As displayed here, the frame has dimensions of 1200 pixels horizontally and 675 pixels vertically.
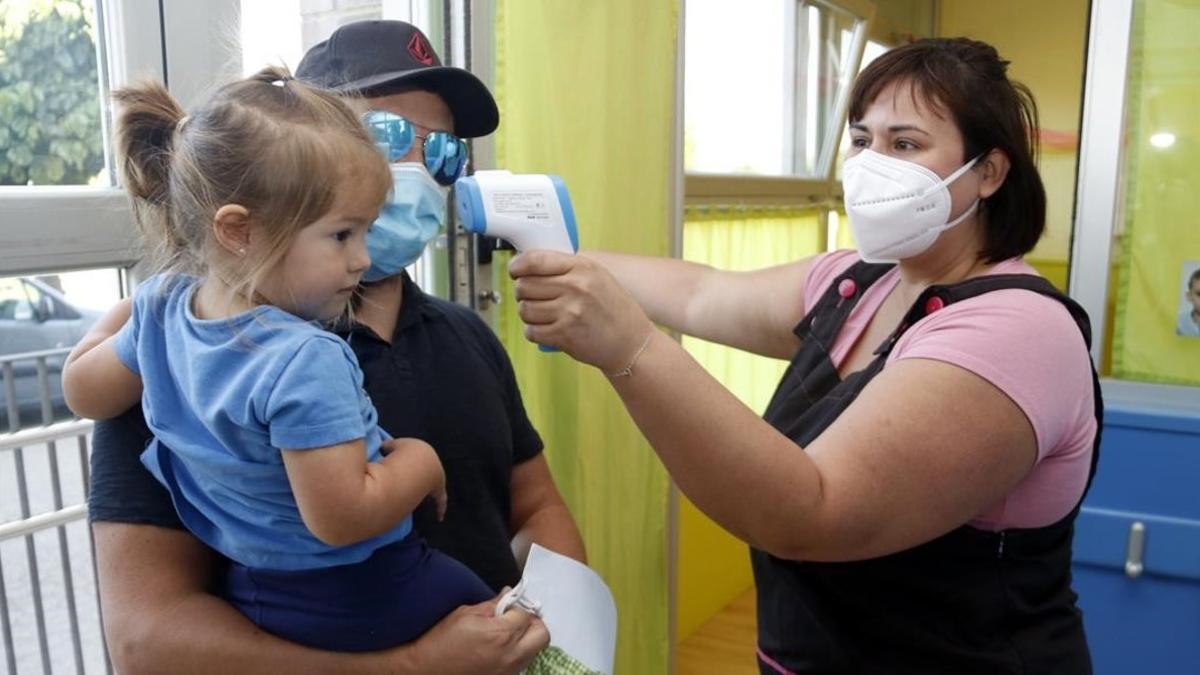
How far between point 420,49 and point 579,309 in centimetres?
47

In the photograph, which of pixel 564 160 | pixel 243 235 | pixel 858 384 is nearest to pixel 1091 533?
pixel 858 384

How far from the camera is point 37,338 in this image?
44.4 inches

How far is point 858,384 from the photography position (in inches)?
45.2

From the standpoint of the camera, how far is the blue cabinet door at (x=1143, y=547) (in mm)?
1954

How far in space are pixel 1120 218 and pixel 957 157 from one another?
1.31 m

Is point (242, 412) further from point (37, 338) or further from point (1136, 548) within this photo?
point (1136, 548)

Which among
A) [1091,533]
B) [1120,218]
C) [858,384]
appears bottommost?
[1091,533]

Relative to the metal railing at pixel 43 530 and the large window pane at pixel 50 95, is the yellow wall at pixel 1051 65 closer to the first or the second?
the large window pane at pixel 50 95

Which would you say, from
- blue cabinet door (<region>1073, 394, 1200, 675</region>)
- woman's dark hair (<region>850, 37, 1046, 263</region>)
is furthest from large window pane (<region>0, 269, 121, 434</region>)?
blue cabinet door (<region>1073, 394, 1200, 675</region>)

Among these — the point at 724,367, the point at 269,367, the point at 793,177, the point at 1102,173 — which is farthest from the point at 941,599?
the point at 793,177

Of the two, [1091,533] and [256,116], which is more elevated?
[256,116]

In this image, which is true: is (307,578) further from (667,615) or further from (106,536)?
(667,615)

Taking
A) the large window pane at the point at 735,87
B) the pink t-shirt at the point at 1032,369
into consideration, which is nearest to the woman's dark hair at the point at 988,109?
the pink t-shirt at the point at 1032,369

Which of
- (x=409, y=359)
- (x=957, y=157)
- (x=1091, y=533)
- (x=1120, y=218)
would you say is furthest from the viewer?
(x=1120, y=218)
